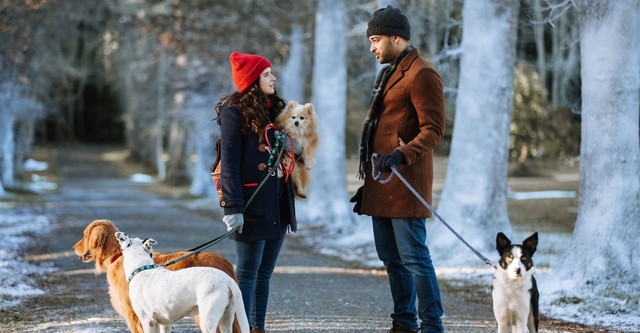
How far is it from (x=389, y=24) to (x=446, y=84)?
16178 millimetres

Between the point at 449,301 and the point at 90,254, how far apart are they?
4450mm

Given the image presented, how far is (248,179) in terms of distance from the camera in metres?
6.82

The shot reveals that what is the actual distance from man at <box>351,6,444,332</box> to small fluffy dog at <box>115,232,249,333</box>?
4.09 feet

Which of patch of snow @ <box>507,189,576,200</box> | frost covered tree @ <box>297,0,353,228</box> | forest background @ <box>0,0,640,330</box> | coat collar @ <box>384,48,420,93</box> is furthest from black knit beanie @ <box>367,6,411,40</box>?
patch of snow @ <box>507,189,576,200</box>

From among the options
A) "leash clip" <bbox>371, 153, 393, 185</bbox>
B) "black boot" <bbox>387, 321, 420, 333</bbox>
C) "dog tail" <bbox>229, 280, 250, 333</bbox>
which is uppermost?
"leash clip" <bbox>371, 153, 393, 185</bbox>

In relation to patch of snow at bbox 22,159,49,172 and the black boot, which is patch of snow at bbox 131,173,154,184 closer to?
patch of snow at bbox 22,159,49,172

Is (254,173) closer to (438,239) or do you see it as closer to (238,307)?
(238,307)

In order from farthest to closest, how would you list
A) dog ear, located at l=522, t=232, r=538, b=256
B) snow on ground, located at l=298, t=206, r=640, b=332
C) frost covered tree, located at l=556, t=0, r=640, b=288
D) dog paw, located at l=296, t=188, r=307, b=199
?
frost covered tree, located at l=556, t=0, r=640, b=288 → snow on ground, located at l=298, t=206, r=640, b=332 → dog paw, located at l=296, t=188, r=307, b=199 → dog ear, located at l=522, t=232, r=538, b=256

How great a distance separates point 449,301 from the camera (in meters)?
10.3

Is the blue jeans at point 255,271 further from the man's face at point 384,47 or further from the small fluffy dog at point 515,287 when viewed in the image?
the small fluffy dog at point 515,287

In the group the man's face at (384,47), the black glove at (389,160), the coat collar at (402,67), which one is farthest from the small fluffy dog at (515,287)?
the man's face at (384,47)

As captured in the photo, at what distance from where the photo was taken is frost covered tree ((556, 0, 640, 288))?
9.97 meters

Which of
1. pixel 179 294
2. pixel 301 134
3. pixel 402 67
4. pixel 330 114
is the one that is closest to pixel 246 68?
pixel 301 134

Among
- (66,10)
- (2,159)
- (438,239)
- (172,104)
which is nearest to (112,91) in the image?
(172,104)
